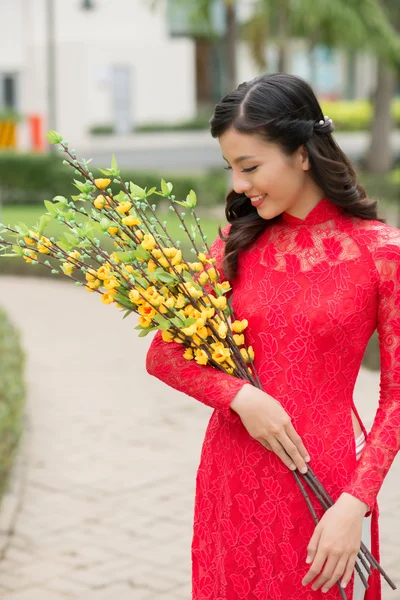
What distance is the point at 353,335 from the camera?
91.8 inches

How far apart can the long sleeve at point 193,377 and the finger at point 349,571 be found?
38cm

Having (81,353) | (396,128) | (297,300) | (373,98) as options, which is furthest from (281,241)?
(396,128)

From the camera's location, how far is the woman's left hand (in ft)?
7.26

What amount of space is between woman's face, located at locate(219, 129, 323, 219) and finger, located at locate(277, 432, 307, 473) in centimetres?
47

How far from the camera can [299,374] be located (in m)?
2.36

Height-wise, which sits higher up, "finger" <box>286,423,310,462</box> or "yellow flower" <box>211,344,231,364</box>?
"yellow flower" <box>211,344,231,364</box>

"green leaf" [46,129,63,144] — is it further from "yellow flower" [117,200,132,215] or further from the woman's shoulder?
the woman's shoulder

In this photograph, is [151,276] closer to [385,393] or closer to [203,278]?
[203,278]

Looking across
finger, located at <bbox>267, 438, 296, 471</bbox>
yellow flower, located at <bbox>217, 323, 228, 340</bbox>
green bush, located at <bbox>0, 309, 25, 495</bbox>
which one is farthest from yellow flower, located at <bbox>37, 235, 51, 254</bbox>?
green bush, located at <bbox>0, 309, 25, 495</bbox>

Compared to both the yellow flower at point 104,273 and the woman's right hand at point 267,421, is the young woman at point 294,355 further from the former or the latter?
the yellow flower at point 104,273

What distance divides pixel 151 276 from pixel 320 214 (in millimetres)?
416

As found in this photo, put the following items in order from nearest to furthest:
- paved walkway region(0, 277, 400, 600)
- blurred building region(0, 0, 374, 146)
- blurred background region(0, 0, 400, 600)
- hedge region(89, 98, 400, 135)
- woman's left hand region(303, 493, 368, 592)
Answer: woman's left hand region(303, 493, 368, 592)
paved walkway region(0, 277, 400, 600)
blurred background region(0, 0, 400, 600)
blurred building region(0, 0, 374, 146)
hedge region(89, 98, 400, 135)

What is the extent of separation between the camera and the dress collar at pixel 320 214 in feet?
7.88

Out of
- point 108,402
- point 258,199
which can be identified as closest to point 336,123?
point 108,402
